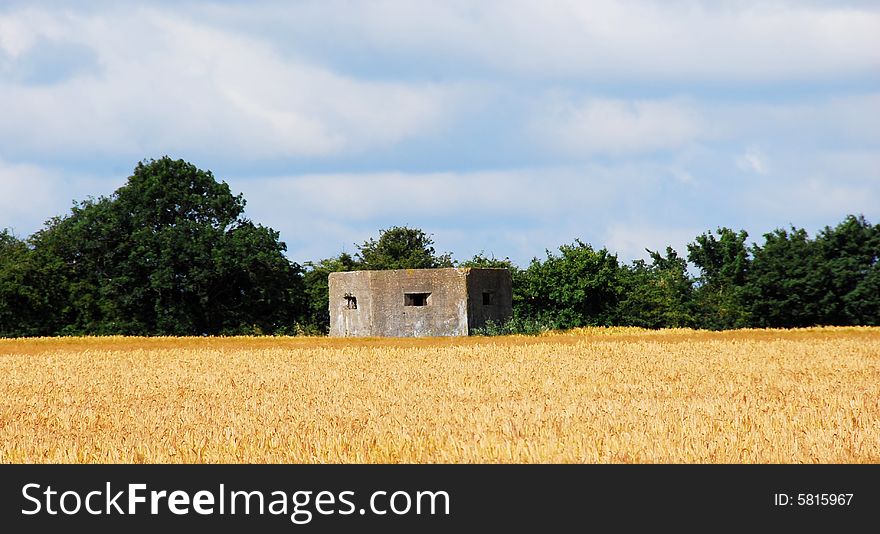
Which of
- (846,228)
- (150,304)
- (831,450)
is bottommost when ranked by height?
(831,450)

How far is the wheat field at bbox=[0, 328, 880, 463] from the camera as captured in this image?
10.7m

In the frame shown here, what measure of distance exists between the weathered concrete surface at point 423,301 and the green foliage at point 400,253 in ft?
94.7

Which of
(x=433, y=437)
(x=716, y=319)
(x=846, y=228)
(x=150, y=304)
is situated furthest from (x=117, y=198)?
(x=433, y=437)

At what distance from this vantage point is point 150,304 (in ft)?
165

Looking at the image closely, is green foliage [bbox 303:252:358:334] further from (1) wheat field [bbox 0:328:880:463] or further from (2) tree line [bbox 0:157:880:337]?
(1) wheat field [bbox 0:328:880:463]

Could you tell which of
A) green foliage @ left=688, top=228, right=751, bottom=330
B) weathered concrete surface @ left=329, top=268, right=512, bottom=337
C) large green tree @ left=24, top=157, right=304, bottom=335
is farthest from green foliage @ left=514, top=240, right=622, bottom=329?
weathered concrete surface @ left=329, top=268, right=512, bottom=337

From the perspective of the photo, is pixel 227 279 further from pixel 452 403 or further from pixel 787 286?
pixel 452 403

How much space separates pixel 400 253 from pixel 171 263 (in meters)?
29.3

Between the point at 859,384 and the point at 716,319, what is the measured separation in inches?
1805

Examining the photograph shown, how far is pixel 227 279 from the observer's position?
166ft

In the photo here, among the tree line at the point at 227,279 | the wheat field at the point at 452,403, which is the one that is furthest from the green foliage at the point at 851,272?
the wheat field at the point at 452,403

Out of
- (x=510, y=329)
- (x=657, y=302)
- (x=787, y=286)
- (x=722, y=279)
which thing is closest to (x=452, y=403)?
(x=510, y=329)

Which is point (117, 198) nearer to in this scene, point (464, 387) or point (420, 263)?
point (420, 263)

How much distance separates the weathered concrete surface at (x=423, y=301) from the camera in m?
39.8
